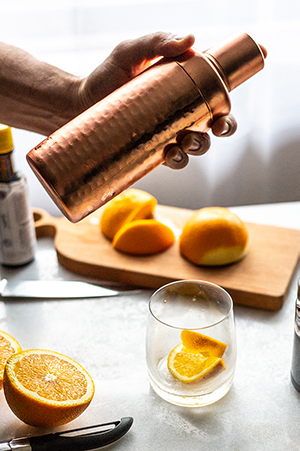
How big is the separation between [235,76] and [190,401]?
44 centimetres

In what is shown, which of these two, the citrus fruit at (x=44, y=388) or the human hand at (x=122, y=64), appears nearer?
the citrus fruit at (x=44, y=388)

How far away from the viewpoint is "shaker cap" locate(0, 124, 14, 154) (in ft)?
2.99

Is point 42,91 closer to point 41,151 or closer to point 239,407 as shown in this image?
point 41,151

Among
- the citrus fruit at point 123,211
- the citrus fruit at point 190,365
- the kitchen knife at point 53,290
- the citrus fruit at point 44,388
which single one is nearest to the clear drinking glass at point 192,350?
the citrus fruit at point 190,365

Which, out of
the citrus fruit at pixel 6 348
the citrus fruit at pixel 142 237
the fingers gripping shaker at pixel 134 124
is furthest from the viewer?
the citrus fruit at pixel 142 237

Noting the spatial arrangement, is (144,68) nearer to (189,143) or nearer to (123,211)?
(189,143)

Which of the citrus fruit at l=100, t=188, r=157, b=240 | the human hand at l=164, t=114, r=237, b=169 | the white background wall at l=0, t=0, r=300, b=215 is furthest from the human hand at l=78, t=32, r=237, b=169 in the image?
the white background wall at l=0, t=0, r=300, b=215

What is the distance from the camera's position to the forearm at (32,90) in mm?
862

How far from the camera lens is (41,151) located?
57cm

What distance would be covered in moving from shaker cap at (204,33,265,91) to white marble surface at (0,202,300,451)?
1.43 feet

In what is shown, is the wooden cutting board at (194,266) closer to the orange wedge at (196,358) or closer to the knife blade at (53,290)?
the knife blade at (53,290)

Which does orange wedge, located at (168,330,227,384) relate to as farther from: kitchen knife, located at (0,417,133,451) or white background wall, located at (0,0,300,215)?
white background wall, located at (0,0,300,215)

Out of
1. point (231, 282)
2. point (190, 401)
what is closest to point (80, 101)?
point (231, 282)

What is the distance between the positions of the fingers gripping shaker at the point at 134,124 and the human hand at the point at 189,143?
24 mm
